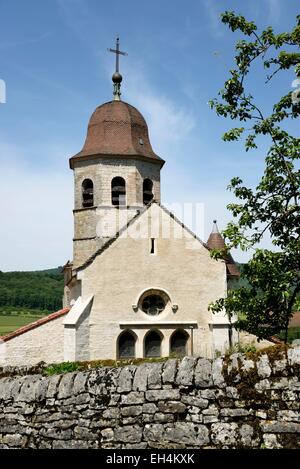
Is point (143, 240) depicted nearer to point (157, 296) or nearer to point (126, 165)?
point (157, 296)

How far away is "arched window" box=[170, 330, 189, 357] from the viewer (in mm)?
19406

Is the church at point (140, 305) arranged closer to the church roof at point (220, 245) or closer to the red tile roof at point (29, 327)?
the red tile roof at point (29, 327)

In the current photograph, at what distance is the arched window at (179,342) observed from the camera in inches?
764

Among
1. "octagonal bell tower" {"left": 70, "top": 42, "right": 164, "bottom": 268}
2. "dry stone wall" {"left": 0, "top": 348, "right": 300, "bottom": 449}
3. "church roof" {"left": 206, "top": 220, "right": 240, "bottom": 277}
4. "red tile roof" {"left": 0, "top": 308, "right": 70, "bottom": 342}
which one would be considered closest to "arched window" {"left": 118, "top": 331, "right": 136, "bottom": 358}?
"red tile roof" {"left": 0, "top": 308, "right": 70, "bottom": 342}

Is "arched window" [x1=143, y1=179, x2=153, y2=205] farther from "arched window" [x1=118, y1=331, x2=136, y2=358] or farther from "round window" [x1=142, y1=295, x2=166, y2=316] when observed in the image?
"arched window" [x1=118, y1=331, x2=136, y2=358]

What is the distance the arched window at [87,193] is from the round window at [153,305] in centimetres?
605

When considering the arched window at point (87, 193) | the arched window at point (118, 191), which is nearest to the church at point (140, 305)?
the arched window at point (118, 191)

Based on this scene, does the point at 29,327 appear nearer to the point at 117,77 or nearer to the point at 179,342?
the point at 179,342

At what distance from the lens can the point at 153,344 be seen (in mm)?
19391

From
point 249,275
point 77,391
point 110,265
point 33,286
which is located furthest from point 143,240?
point 33,286

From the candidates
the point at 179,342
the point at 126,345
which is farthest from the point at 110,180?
the point at 179,342

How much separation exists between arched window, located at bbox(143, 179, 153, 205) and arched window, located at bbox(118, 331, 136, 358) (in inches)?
277

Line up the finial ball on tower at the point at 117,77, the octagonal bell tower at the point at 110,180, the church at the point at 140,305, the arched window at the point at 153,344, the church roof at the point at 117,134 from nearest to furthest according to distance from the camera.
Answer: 1. the church at the point at 140,305
2. the arched window at the point at 153,344
3. the octagonal bell tower at the point at 110,180
4. the church roof at the point at 117,134
5. the finial ball on tower at the point at 117,77

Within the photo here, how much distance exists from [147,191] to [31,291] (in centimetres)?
6098
